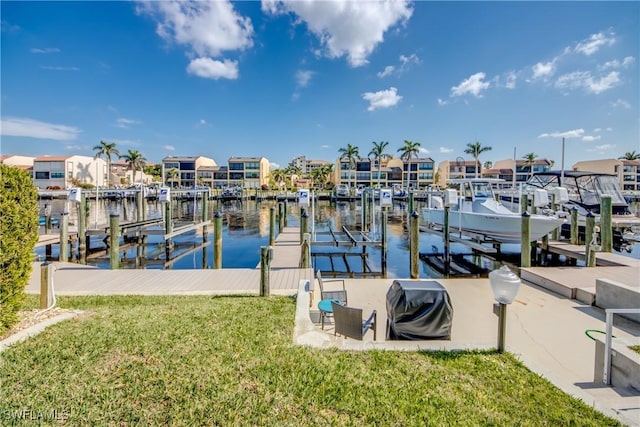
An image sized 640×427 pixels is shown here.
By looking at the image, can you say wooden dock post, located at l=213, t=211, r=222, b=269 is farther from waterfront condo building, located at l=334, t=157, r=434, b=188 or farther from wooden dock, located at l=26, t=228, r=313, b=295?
waterfront condo building, located at l=334, t=157, r=434, b=188

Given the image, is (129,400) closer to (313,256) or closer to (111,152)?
(313,256)

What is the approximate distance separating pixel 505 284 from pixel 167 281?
324 inches

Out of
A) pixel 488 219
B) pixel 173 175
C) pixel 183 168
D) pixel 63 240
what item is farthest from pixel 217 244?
pixel 183 168

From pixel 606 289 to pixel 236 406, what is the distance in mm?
8376

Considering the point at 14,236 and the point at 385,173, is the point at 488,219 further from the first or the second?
the point at 385,173

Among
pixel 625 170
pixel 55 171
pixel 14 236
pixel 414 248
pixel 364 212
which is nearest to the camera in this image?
pixel 14 236

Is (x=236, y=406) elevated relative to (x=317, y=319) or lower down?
elevated

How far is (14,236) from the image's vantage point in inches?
168

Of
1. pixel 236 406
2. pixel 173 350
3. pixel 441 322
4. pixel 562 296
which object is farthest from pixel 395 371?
pixel 562 296

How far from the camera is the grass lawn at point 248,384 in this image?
9.54 feet

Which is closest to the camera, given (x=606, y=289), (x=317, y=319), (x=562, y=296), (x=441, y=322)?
(x=441, y=322)

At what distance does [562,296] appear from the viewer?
8.05 metres

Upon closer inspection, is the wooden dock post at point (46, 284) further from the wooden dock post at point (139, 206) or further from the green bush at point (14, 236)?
the wooden dock post at point (139, 206)

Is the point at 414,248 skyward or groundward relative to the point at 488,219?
groundward
